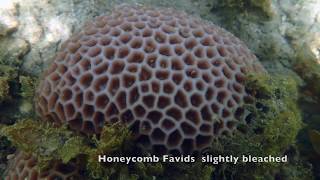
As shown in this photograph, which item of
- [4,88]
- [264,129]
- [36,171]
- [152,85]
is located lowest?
[36,171]

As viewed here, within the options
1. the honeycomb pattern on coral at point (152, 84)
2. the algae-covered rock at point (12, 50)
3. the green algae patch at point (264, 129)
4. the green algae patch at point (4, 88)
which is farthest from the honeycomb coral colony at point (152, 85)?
the algae-covered rock at point (12, 50)

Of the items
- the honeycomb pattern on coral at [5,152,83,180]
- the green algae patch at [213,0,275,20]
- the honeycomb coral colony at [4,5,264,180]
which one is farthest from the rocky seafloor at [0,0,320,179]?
the honeycomb pattern on coral at [5,152,83,180]

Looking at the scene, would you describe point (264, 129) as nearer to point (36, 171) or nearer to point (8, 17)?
point (36, 171)

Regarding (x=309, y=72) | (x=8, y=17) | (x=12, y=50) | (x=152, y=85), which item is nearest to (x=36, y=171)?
(x=152, y=85)

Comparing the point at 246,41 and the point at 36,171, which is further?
the point at 246,41

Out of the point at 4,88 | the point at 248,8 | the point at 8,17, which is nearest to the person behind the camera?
the point at 4,88

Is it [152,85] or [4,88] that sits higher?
[152,85]

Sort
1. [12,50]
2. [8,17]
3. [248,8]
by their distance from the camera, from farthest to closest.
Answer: [248,8] < [8,17] < [12,50]
